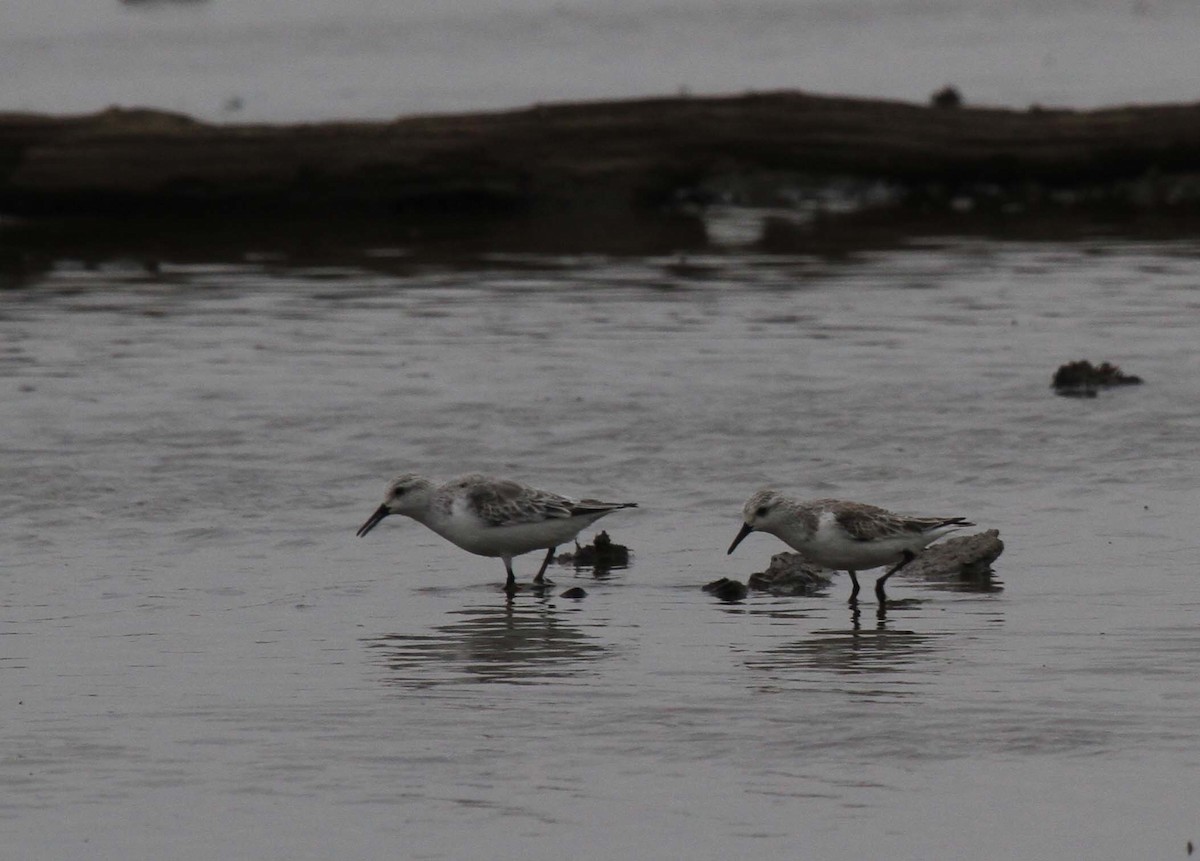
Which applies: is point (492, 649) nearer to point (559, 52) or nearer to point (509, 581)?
point (509, 581)

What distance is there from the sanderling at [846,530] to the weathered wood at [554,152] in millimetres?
19665

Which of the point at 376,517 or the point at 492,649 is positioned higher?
the point at 376,517

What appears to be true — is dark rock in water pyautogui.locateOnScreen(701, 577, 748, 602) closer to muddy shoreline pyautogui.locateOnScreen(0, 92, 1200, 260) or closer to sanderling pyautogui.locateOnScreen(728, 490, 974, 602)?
sanderling pyautogui.locateOnScreen(728, 490, 974, 602)

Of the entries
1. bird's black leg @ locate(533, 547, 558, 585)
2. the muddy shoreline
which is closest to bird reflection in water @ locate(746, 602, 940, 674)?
bird's black leg @ locate(533, 547, 558, 585)

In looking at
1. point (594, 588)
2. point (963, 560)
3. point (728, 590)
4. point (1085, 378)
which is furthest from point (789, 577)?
point (1085, 378)

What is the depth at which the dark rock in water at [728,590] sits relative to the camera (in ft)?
41.5

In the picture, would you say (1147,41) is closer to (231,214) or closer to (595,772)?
(231,214)

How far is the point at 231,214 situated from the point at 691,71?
32.3 m

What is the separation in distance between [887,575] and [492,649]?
8.52 ft

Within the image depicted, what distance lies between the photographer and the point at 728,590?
41.5ft

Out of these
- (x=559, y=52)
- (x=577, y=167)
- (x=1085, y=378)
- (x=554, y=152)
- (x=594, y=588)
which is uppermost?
(x=559, y=52)

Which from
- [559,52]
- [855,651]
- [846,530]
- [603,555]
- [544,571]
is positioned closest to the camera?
[855,651]

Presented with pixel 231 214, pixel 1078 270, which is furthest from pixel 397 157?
pixel 1078 270

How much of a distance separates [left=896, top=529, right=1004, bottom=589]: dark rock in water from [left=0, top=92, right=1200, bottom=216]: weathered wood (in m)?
19.2
